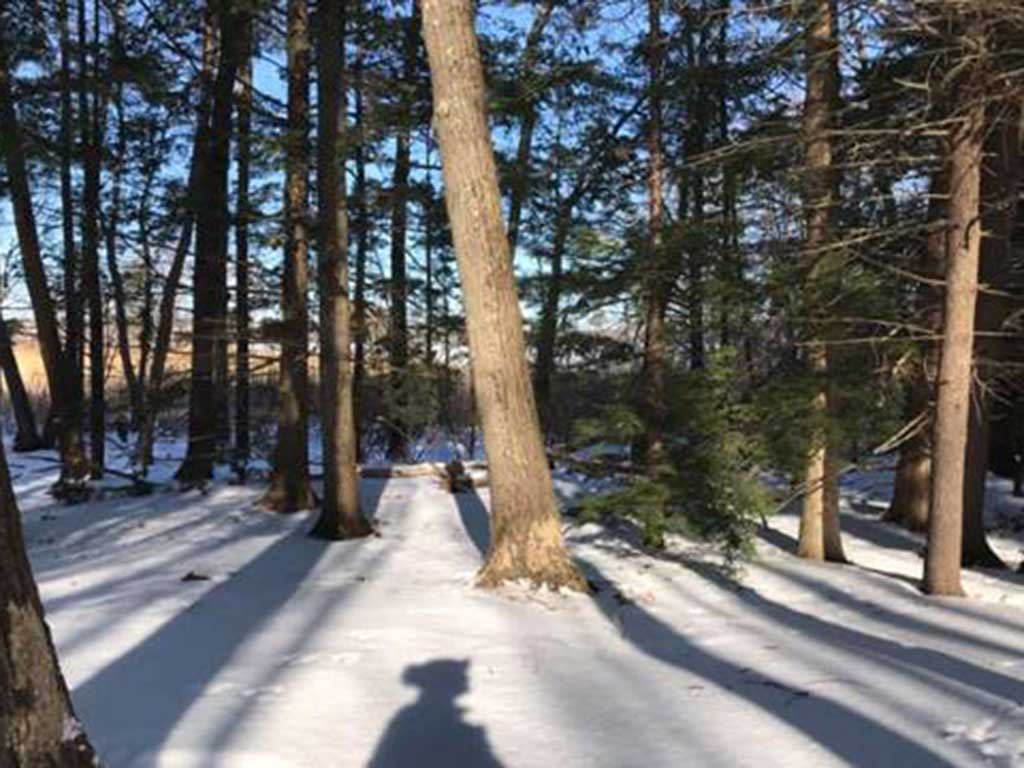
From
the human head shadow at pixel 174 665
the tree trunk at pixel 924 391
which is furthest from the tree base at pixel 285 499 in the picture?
the tree trunk at pixel 924 391

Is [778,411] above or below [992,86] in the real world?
below

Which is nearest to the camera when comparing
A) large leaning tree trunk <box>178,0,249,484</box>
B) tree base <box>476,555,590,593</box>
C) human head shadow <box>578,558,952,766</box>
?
human head shadow <box>578,558,952,766</box>

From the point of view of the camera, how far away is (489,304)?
8.60 meters

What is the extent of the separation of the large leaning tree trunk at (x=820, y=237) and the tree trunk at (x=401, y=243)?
182 inches

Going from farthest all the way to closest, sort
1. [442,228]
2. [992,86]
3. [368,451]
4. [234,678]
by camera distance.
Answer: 1. [368,451]
2. [442,228]
3. [992,86]
4. [234,678]

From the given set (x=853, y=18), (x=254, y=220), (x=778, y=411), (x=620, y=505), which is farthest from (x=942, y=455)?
(x=254, y=220)

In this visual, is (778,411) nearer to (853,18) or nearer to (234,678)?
(853,18)

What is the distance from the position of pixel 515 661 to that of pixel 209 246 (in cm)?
1088

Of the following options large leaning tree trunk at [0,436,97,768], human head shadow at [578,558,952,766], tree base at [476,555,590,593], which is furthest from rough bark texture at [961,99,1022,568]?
large leaning tree trunk at [0,436,97,768]

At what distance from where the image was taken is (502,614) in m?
7.66

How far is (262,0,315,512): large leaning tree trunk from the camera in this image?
43.2ft

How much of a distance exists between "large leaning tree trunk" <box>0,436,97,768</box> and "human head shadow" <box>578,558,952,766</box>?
9.98 feet

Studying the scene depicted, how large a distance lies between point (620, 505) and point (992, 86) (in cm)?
487

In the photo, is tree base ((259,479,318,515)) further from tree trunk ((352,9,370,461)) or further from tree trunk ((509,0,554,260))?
tree trunk ((509,0,554,260))
